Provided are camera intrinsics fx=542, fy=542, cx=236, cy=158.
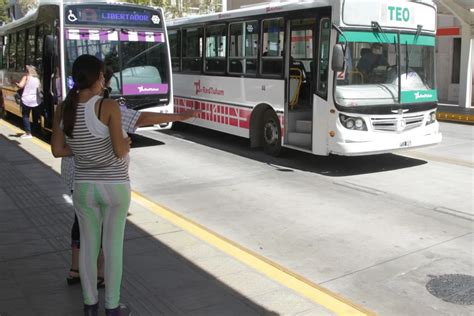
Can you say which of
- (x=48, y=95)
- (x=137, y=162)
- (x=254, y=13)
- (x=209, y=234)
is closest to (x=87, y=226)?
(x=209, y=234)

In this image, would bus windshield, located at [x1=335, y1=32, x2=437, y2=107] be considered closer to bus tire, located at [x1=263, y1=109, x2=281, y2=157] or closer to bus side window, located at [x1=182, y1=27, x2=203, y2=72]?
bus tire, located at [x1=263, y1=109, x2=281, y2=157]

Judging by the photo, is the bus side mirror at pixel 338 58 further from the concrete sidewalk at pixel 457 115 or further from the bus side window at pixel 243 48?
the concrete sidewalk at pixel 457 115

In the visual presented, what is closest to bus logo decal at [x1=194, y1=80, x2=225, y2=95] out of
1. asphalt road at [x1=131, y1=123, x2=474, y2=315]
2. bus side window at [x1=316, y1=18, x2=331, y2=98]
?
asphalt road at [x1=131, y1=123, x2=474, y2=315]

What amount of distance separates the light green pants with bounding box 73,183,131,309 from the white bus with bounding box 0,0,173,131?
7338mm

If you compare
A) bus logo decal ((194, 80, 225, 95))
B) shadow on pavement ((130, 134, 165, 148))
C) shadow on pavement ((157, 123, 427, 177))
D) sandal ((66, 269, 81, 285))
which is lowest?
sandal ((66, 269, 81, 285))

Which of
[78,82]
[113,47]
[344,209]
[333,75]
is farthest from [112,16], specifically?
[78,82]

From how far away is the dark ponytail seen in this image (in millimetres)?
3277

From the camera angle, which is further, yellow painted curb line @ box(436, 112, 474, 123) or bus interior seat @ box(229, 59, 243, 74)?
yellow painted curb line @ box(436, 112, 474, 123)

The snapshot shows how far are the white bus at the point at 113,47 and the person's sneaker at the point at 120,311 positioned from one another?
732 centimetres

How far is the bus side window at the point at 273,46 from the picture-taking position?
32.5 feet

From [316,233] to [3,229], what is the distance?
3.39 metres

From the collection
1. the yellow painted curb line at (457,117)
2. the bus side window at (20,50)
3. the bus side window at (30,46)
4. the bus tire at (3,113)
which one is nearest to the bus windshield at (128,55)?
the bus side window at (30,46)

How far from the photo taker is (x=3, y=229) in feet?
19.2

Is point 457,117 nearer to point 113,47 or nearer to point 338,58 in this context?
point 338,58
